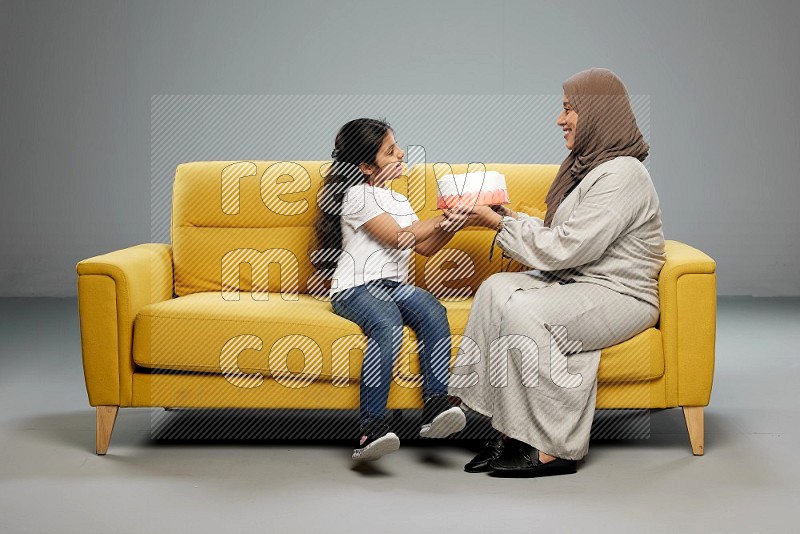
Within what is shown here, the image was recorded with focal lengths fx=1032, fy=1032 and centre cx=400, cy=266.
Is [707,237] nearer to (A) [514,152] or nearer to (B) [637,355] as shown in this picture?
(A) [514,152]

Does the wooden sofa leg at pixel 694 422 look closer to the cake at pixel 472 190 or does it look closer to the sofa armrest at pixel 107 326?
the cake at pixel 472 190

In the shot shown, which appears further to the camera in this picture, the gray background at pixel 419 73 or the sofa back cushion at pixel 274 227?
the gray background at pixel 419 73

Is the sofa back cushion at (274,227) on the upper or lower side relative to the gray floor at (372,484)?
upper

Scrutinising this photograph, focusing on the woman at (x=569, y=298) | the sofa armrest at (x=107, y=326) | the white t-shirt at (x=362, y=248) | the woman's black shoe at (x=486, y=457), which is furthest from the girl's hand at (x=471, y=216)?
the sofa armrest at (x=107, y=326)

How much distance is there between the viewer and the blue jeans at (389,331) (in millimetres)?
2783

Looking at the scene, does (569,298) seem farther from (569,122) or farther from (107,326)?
(107,326)

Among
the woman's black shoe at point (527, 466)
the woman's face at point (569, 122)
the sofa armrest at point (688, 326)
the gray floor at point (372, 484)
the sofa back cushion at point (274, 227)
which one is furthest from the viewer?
the sofa back cushion at point (274, 227)

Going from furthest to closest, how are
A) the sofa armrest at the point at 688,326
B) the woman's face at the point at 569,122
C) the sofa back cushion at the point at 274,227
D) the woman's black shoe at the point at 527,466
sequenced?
the sofa back cushion at the point at 274,227, the woman's face at the point at 569,122, the sofa armrest at the point at 688,326, the woman's black shoe at the point at 527,466

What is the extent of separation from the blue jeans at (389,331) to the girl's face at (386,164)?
0.34m

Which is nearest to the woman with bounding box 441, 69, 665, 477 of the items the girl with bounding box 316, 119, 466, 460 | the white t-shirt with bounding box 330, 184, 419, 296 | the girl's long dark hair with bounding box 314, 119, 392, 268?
the girl with bounding box 316, 119, 466, 460

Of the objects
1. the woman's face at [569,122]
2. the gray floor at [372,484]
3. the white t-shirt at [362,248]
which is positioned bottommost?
the gray floor at [372,484]

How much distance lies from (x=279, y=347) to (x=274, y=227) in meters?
0.68

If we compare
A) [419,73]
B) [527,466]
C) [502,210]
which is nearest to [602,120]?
[502,210]

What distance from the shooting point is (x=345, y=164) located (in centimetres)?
314
